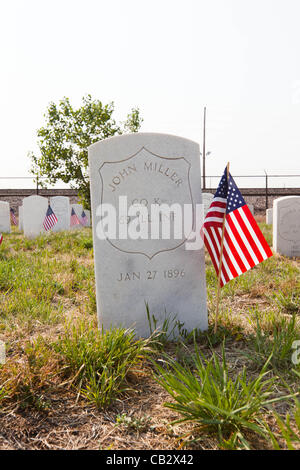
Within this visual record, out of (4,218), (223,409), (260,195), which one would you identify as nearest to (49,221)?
(4,218)

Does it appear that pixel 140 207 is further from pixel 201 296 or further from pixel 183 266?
pixel 201 296

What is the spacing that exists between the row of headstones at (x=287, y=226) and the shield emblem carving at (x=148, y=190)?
4.60 meters

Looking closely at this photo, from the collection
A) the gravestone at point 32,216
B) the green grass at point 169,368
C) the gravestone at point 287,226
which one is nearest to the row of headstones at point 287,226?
the gravestone at point 287,226

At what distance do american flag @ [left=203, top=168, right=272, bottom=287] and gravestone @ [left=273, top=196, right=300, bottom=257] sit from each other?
455cm

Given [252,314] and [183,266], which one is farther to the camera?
[252,314]

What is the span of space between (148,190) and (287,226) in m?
4.98

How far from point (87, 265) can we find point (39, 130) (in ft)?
43.9

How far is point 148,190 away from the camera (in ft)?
10.1

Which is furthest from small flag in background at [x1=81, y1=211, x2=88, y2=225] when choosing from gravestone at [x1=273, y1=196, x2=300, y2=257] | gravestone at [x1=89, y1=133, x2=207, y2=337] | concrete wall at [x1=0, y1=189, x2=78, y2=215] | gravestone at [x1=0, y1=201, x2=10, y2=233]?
gravestone at [x1=89, y1=133, x2=207, y2=337]

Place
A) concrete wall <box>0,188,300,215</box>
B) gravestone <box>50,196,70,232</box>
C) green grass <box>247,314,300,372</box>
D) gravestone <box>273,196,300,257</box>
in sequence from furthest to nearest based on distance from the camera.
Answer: concrete wall <box>0,188,300,215</box> < gravestone <box>50,196,70,232</box> < gravestone <box>273,196,300,257</box> < green grass <box>247,314,300,372</box>

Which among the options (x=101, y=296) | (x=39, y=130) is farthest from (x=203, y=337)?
(x=39, y=130)

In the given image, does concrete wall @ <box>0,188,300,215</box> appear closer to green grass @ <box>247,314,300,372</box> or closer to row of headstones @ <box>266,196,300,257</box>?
row of headstones @ <box>266,196,300,257</box>

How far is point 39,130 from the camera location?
1730 cm

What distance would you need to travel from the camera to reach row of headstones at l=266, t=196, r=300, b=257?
7.09m
